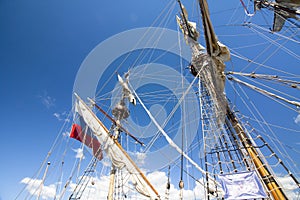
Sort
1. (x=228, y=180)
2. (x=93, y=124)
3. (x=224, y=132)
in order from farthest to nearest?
(x=93, y=124) < (x=224, y=132) < (x=228, y=180)

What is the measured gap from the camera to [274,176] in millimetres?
4105

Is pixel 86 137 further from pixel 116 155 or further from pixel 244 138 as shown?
pixel 244 138

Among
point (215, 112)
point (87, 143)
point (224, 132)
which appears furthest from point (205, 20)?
point (87, 143)

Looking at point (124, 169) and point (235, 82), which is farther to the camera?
point (124, 169)

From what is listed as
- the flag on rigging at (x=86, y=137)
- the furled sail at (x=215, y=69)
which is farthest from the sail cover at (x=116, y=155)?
the furled sail at (x=215, y=69)

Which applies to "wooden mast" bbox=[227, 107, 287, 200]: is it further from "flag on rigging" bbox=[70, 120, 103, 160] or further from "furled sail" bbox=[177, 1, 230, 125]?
"flag on rigging" bbox=[70, 120, 103, 160]

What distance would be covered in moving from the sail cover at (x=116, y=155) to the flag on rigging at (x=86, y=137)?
0.46m

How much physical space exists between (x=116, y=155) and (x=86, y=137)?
85.9 inches

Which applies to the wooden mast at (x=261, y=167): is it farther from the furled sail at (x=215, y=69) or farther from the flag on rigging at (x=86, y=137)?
the flag on rigging at (x=86, y=137)

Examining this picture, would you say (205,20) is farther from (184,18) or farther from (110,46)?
(110,46)

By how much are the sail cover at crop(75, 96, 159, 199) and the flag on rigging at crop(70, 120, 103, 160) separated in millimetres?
463

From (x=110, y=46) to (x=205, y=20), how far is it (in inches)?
153

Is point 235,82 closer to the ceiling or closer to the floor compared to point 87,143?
closer to the ceiling

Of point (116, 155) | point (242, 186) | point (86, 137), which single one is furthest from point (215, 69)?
point (86, 137)
